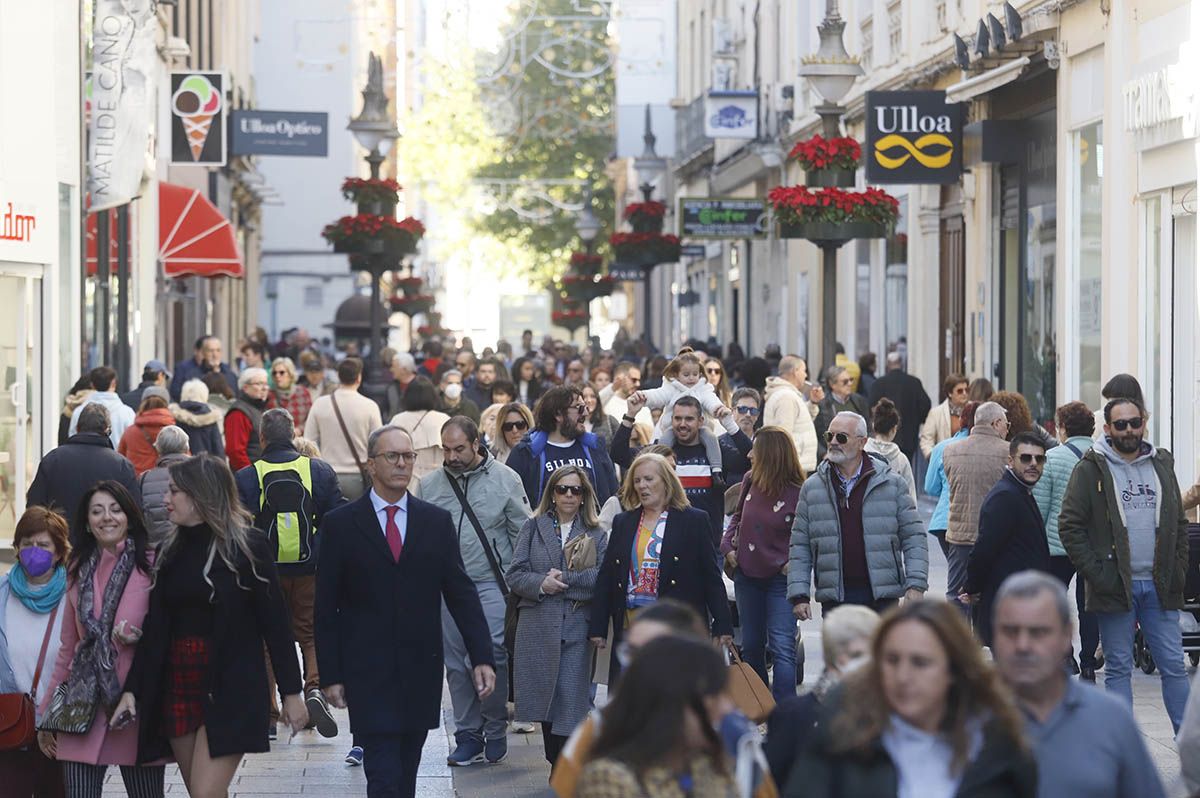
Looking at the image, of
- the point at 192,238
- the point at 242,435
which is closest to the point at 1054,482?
the point at 242,435

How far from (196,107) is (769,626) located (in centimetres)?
2050

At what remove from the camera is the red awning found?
29.4 meters

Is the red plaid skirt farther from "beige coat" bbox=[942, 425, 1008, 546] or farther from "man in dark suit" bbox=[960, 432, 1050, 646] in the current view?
"beige coat" bbox=[942, 425, 1008, 546]

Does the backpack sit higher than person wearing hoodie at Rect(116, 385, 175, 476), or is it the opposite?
person wearing hoodie at Rect(116, 385, 175, 476)

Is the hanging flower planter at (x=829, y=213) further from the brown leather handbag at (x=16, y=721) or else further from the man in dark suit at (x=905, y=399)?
the brown leather handbag at (x=16, y=721)

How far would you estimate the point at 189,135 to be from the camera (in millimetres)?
29891

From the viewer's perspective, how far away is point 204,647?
7.55 metres

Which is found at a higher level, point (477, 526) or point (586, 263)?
point (586, 263)

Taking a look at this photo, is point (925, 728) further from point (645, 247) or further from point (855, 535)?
point (645, 247)

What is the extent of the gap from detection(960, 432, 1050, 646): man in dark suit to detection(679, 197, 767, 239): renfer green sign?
2036 cm

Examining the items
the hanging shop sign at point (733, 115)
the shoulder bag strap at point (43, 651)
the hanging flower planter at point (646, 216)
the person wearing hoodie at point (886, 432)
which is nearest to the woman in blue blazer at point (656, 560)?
the shoulder bag strap at point (43, 651)

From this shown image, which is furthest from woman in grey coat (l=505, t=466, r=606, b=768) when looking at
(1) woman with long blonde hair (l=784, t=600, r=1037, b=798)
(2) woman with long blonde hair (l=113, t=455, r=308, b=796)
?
(1) woman with long blonde hair (l=784, t=600, r=1037, b=798)

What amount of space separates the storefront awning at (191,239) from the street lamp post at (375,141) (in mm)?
3527

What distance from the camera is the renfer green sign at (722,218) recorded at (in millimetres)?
30906
